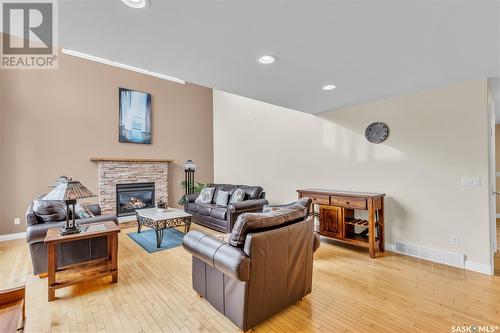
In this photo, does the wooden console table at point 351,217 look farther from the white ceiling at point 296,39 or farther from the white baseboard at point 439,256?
the white ceiling at point 296,39

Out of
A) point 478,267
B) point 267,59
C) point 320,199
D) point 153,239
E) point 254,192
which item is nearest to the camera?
point 267,59

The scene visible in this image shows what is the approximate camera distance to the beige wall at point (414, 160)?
288cm

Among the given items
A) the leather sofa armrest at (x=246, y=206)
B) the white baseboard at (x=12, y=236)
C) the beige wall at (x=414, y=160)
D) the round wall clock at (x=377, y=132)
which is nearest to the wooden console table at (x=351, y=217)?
the beige wall at (x=414, y=160)

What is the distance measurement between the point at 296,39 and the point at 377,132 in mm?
2434

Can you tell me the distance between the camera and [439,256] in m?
3.11

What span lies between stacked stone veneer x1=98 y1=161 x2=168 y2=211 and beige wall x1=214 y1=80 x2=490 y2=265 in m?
3.19

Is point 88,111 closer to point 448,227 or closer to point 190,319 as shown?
point 190,319

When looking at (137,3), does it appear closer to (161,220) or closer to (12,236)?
(161,220)

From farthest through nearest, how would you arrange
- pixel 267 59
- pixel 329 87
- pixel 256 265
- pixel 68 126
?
1. pixel 68 126
2. pixel 329 87
3. pixel 267 59
4. pixel 256 265

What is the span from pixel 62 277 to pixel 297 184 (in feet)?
12.7

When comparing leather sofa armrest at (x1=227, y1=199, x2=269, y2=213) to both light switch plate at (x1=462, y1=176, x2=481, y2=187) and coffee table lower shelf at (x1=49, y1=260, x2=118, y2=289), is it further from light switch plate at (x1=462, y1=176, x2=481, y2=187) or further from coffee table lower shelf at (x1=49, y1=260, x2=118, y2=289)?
light switch plate at (x1=462, y1=176, x2=481, y2=187)

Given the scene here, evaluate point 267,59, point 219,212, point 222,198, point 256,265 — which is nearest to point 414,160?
point 267,59

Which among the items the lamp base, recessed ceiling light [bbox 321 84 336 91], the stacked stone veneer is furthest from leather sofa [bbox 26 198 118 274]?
Answer: recessed ceiling light [bbox 321 84 336 91]

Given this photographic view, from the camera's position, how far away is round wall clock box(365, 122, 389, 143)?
3.56 m
